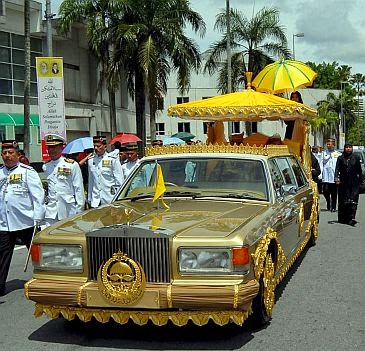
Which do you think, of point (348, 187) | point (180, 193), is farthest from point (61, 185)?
point (348, 187)

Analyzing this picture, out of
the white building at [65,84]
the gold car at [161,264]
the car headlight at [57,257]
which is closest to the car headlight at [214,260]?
the gold car at [161,264]

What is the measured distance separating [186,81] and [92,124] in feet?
29.8

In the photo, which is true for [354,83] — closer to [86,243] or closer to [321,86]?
[321,86]

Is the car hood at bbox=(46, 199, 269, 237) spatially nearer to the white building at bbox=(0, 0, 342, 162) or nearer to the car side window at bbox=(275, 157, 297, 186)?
the car side window at bbox=(275, 157, 297, 186)

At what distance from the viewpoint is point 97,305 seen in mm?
5039

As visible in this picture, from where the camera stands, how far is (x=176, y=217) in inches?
221

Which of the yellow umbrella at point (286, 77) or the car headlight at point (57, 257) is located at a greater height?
the yellow umbrella at point (286, 77)

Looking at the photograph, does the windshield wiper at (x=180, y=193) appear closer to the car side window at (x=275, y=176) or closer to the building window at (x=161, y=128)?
the car side window at (x=275, y=176)

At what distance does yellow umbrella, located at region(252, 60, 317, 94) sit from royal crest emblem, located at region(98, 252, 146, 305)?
27.4ft

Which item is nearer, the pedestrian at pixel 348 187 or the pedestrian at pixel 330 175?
the pedestrian at pixel 348 187

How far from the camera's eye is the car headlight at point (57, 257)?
515 cm

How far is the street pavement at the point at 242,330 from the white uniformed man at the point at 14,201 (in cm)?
59

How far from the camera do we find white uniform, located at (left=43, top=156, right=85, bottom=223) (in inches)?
312

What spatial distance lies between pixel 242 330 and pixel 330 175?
35.3 feet
